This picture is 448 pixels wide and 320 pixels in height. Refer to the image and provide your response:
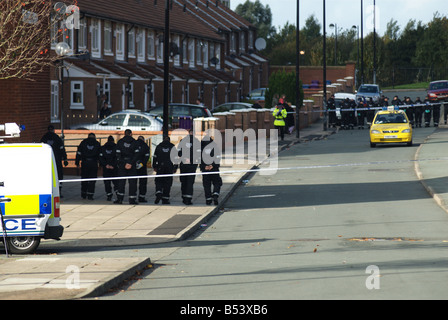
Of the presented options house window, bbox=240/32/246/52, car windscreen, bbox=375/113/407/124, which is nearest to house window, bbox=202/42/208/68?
house window, bbox=240/32/246/52

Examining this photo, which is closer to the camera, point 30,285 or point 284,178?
point 30,285

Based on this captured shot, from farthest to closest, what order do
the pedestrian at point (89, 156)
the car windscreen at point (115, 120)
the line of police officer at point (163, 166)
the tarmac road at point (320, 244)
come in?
1. the car windscreen at point (115, 120)
2. the pedestrian at point (89, 156)
3. the line of police officer at point (163, 166)
4. the tarmac road at point (320, 244)

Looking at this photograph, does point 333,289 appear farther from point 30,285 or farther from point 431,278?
point 30,285

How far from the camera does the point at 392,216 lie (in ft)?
64.7

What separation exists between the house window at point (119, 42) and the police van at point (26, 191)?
121 feet

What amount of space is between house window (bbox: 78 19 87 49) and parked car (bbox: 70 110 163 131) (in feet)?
36.6

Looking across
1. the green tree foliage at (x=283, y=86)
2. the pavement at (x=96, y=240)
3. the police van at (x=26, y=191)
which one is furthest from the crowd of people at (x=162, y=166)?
the green tree foliage at (x=283, y=86)

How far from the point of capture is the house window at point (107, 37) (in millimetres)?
49812

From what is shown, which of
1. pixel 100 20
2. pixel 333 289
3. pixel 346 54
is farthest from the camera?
pixel 346 54

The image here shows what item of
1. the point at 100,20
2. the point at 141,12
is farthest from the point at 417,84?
the point at 100,20

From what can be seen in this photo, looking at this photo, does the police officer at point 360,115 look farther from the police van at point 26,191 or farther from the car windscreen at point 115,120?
the police van at point 26,191

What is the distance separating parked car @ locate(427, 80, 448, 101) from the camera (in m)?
57.8

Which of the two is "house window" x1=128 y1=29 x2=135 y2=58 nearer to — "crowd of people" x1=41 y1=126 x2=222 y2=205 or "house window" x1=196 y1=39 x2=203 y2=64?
"house window" x1=196 y1=39 x2=203 y2=64
